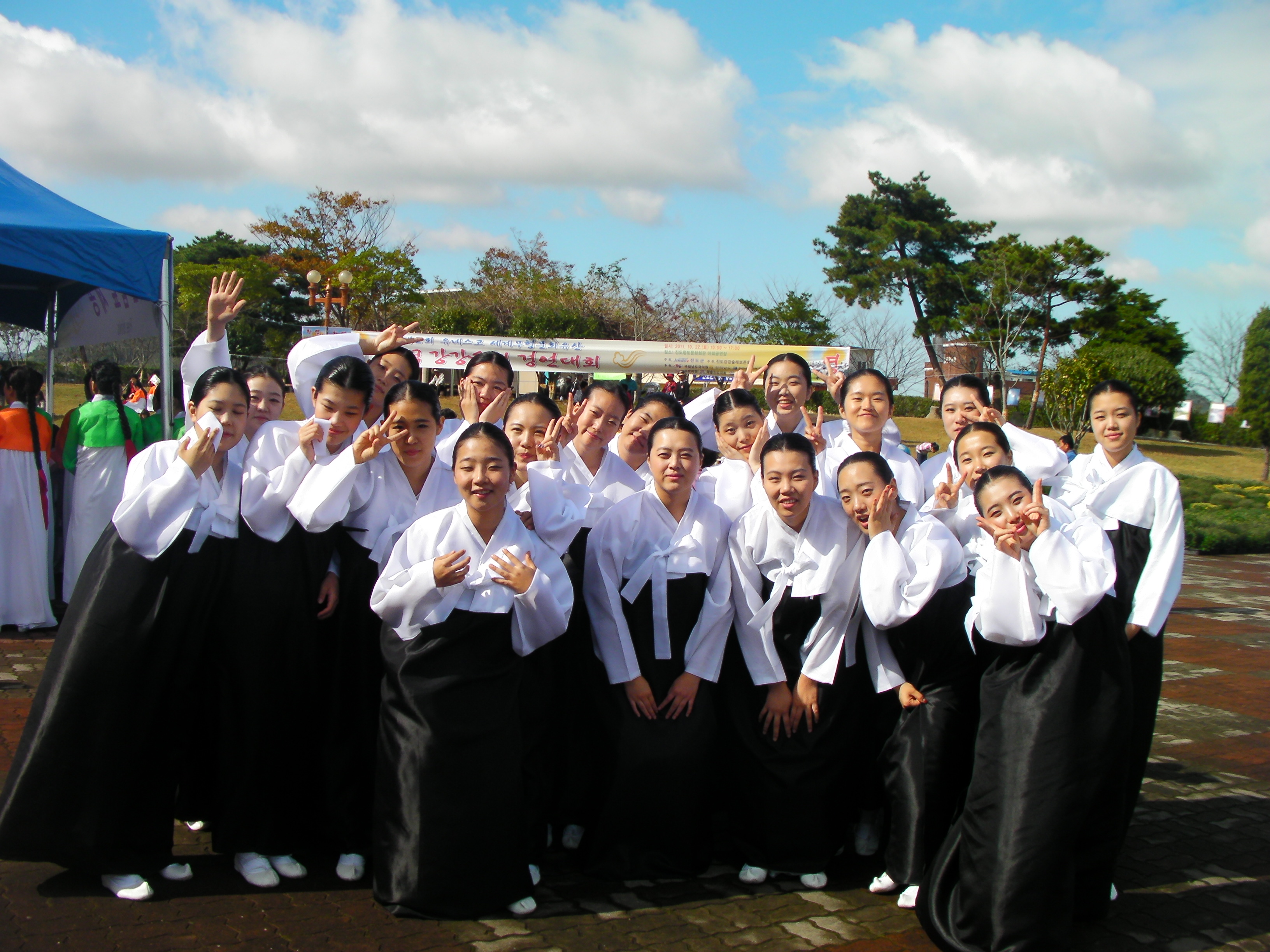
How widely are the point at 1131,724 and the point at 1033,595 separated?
0.65 meters

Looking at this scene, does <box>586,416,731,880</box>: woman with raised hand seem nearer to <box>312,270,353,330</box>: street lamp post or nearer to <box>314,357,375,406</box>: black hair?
<box>314,357,375,406</box>: black hair

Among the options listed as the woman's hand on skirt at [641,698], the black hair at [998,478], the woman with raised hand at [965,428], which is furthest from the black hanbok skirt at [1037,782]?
the woman's hand on skirt at [641,698]

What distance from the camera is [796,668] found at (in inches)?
151

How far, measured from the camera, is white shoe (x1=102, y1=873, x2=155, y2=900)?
333 centimetres

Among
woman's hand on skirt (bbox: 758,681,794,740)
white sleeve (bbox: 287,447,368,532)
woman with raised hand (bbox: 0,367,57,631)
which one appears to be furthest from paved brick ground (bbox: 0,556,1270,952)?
woman with raised hand (bbox: 0,367,57,631)

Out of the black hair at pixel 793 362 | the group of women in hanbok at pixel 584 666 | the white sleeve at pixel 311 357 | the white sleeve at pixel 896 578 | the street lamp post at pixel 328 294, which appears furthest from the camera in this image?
the street lamp post at pixel 328 294

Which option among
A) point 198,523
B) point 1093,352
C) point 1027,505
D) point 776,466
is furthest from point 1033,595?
point 1093,352

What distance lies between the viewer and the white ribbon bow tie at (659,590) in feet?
12.5

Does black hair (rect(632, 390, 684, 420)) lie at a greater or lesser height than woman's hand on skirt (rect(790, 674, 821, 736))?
greater

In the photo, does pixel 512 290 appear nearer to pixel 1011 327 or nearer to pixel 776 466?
pixel 1011 327

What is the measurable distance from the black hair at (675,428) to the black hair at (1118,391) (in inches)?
69.7

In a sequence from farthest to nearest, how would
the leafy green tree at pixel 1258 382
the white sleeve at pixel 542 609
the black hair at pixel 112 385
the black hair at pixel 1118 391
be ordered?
1. the leafy green tree at pixel 1258 382
2. the black hair at pixel 112 385
3. the black hair at pixel 1118 391
4. the white sleeve at pixel 542 609

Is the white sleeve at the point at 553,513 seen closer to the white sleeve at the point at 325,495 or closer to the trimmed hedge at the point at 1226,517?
the white sleeve at the point at 325,495

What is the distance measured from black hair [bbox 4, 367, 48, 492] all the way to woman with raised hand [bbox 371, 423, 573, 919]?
5317 millimetres
